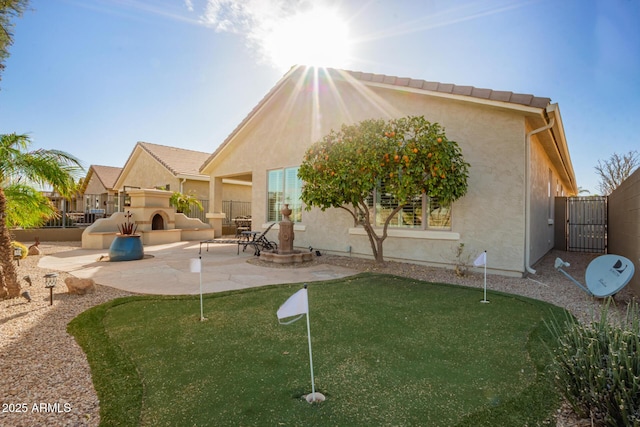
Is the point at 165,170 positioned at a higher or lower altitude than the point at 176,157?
lower

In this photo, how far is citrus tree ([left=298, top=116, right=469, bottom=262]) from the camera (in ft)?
24.7

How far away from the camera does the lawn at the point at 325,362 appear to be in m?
2.62

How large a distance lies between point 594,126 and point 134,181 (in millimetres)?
31287

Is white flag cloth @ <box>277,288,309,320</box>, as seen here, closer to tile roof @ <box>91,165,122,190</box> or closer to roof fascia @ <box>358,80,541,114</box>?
roof fascia @ <box>358,80,541,114</box>

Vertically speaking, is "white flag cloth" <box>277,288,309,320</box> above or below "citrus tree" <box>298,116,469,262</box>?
below

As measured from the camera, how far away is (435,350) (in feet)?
12.6

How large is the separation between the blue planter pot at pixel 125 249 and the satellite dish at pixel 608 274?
1190 cm

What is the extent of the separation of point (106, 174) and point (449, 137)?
3398 centimetres

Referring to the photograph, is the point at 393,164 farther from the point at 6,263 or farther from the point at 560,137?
the point at 6,263

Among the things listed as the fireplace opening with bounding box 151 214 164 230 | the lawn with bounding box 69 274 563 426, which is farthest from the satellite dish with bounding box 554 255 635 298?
the fireplace opening with bounding box 151 214 164 230

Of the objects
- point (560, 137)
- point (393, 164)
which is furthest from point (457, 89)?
point (560, 137)

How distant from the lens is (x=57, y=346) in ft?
Result: 13.0

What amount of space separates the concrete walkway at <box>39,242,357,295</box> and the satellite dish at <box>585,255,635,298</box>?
5.03 meters

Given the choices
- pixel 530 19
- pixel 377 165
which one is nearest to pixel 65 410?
pixel 377 165
